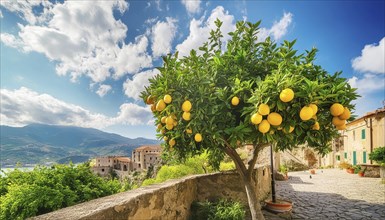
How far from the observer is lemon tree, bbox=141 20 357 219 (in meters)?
2.69

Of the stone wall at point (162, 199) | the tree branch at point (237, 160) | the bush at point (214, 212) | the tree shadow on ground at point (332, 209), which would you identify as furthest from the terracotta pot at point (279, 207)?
the tree branch at point (237, 160)

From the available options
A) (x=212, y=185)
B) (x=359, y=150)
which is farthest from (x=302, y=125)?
(x=359, y=150)

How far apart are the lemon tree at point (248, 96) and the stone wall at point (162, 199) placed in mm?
893

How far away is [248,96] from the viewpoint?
3.44 m

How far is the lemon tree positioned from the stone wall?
35.2 inches

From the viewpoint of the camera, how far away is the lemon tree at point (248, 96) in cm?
269

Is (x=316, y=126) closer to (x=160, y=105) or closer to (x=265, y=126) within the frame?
(x=265, y=126)

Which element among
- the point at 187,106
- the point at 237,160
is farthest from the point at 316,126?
the point at 237,160

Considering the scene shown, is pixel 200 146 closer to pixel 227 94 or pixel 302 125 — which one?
pixel 227 94

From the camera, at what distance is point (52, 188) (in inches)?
188

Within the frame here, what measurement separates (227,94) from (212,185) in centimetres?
312

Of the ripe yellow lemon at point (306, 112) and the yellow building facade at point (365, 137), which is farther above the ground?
the ripe yellow lemon at point (306, 112)

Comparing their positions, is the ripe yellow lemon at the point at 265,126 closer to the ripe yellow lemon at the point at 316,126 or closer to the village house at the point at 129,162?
the ripe yellow lemon at the point at 316,126

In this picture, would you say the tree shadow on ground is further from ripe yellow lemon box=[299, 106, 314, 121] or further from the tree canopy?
ripe yellow lemon box=[299, 106, 314, 121]
